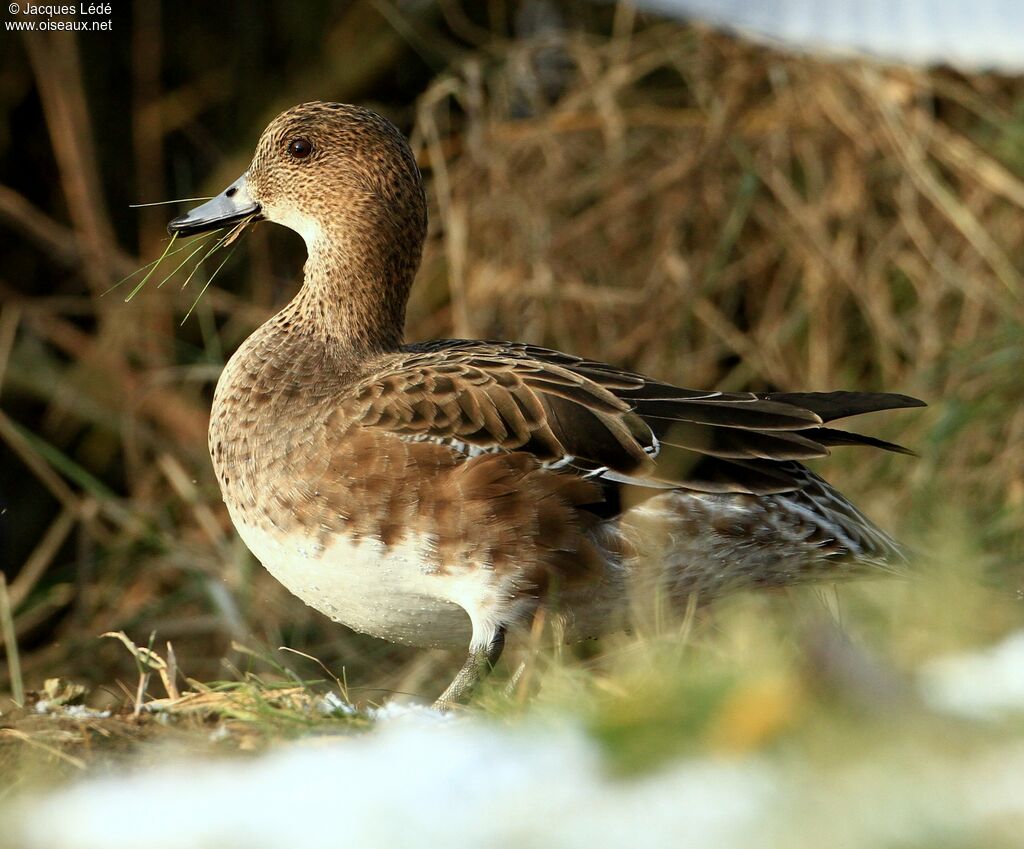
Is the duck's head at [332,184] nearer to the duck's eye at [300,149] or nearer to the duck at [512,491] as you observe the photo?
the duck's eye at [300,149]

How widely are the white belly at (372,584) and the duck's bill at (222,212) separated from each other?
79 centimetres

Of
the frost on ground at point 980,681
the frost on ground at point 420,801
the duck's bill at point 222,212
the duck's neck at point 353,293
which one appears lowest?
the frost on ground at point 420,801

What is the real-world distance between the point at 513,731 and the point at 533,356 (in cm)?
136

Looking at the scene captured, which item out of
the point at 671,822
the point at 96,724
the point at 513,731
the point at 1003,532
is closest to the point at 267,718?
the point at 96,724

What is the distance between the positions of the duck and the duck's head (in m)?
0.33

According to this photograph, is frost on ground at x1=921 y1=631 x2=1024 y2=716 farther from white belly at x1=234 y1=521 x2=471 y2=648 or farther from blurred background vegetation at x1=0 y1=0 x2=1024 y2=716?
blurred background vegetation at x1=0 y1=0 x2=1024 y2=716

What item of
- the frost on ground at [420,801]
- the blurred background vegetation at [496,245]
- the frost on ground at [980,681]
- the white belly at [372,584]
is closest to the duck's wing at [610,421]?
the white belly at [372,584]

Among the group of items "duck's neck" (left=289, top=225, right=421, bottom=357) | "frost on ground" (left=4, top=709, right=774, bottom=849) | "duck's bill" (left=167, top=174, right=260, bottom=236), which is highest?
"duck's bill" (left=167, top=174, right=260, bottom=236)

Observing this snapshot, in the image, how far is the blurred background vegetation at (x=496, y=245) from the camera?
4.58 metres

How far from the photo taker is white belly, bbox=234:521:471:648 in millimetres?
2643

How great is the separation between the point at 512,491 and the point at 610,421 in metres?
0.25

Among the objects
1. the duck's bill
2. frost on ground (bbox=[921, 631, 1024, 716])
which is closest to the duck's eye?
the duck's bill

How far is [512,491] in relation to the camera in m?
2.68

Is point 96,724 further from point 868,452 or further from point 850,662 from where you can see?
point 868,452
